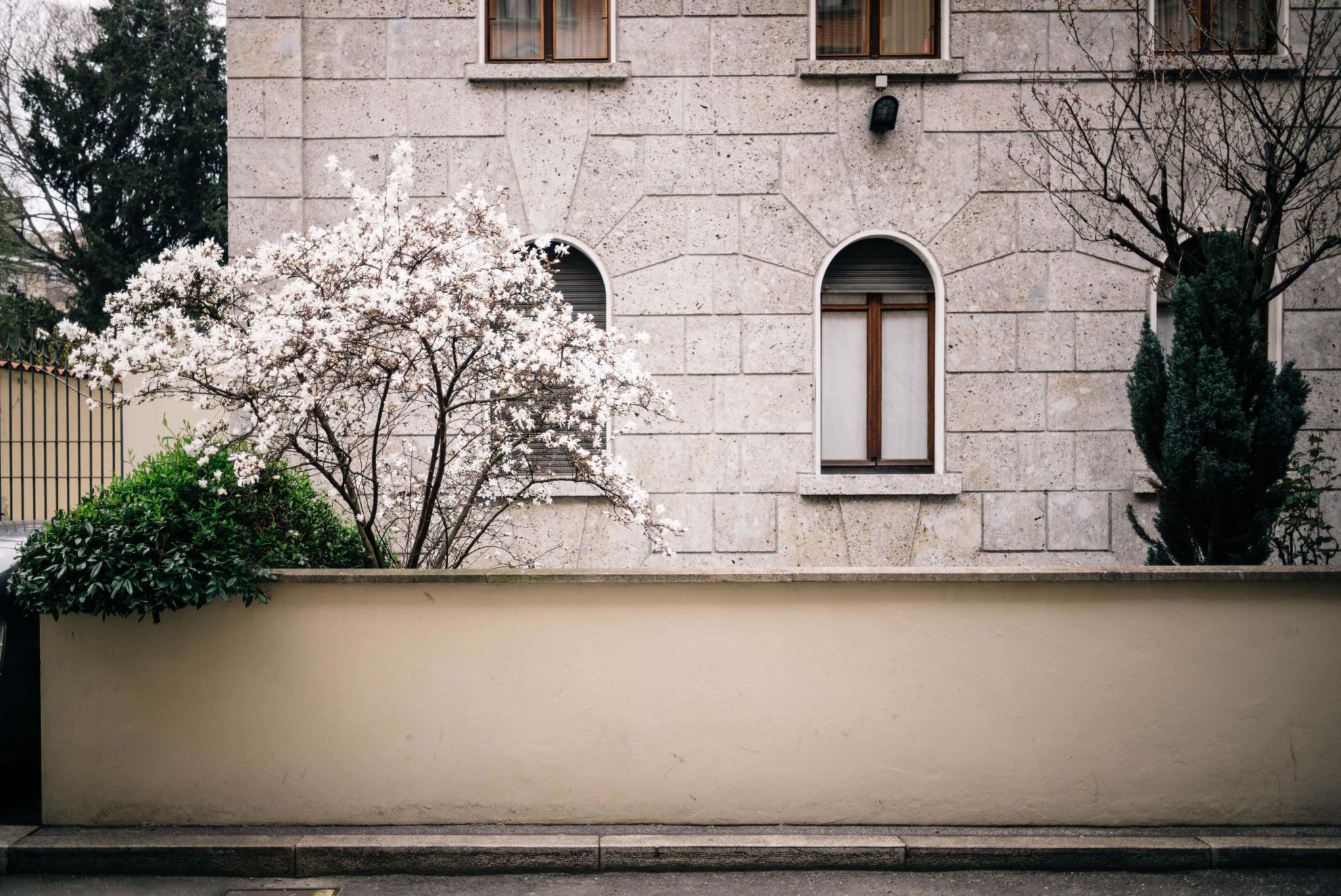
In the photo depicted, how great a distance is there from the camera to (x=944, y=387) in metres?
8.55

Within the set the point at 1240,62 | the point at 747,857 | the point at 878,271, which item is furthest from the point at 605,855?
the point at 1240,62

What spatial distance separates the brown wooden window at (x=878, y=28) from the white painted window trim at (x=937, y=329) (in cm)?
187

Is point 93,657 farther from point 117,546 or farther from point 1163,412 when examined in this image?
point 1163,412

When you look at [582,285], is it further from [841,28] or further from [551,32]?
[841,28]

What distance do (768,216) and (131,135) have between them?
67.0ft

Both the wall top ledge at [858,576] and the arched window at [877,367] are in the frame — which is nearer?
the wall top ledge at [858,576]

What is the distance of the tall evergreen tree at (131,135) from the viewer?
69.0ft

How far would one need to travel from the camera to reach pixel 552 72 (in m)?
8.46

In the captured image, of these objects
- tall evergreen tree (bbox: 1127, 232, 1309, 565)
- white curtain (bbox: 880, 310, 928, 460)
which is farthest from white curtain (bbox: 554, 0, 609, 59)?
tall evergreen tree (bbox: 1127, 232, 1309, 565)

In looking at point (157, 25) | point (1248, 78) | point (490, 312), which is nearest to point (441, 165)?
point (490, 312)

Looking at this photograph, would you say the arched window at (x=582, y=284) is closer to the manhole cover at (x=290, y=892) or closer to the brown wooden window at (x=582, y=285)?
the brown wooden window at (x=582, y=285)

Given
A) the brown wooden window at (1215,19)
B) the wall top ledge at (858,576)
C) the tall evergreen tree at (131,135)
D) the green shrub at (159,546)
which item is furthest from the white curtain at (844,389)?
the tall evergreen tree at (131,135)

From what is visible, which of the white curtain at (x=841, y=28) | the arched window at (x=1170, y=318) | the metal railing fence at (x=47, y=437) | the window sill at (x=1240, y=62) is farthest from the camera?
the metal railing fence at (x=47, y=437)

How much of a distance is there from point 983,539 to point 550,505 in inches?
163
